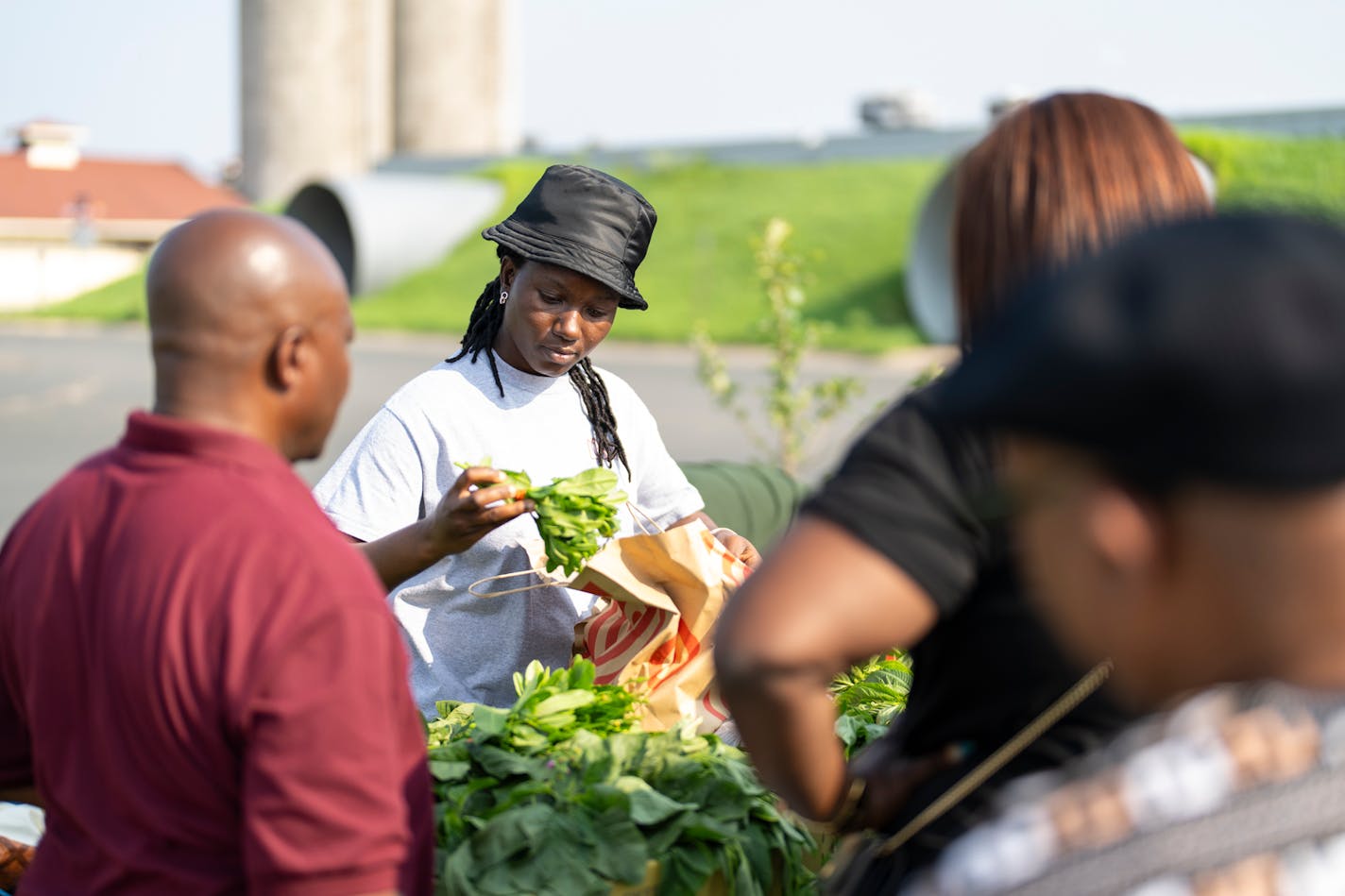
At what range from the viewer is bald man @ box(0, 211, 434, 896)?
1.59m

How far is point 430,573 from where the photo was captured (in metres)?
3.38

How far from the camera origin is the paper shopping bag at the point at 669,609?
298 cm

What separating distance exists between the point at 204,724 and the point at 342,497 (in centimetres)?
161

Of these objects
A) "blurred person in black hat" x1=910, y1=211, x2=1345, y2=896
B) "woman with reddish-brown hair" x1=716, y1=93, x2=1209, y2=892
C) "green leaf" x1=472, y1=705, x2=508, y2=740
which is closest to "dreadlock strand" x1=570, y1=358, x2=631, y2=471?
"green leaf" x1=472, y1=705, x2=508, y2=740

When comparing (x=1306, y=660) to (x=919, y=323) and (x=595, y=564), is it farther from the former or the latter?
(x=919, y=323)

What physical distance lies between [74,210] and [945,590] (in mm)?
54168

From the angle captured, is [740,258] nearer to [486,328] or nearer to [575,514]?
[486,328]

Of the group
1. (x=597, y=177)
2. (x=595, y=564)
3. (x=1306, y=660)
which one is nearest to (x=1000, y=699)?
(x=1306, y=660)

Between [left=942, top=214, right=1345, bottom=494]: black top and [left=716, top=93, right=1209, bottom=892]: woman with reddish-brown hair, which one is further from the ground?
[left=942, top=214, right=1345, bottom=494]: black top

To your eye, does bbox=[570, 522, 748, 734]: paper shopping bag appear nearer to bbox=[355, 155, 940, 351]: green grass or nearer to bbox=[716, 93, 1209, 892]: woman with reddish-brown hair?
bbox=[716, 93, 1209, 892]: woman with reddish-brown hair

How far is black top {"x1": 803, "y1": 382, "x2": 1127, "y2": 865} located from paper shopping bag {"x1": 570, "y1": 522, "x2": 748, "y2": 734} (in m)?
1.28

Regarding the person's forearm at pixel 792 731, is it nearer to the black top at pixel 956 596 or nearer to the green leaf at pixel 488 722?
the black top at pixel 956 596

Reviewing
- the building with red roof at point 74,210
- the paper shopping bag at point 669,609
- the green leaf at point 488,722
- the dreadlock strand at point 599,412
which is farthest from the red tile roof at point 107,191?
the green leaf at point 488,722

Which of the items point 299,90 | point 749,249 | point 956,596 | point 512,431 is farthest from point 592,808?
point 299,90
